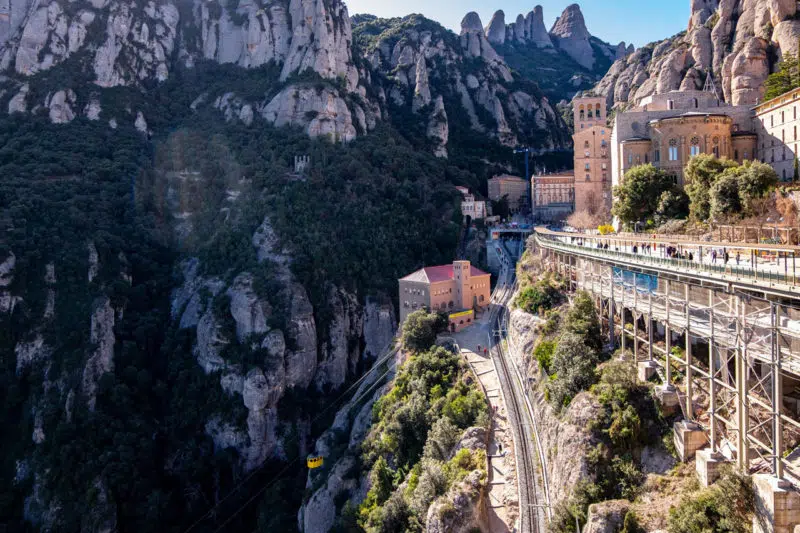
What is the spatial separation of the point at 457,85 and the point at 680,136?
266 ft

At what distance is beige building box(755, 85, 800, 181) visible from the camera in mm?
41094

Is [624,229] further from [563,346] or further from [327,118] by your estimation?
[327,118]

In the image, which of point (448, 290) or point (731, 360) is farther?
point (448, 290)

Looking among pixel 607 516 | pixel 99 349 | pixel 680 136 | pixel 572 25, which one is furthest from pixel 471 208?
pixel 572 25

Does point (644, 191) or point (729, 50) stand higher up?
point (729, 50)

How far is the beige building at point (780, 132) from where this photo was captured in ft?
135

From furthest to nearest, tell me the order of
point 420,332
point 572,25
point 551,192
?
point 572,25 → point 551,192 → point 420,332

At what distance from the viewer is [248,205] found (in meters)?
67.9

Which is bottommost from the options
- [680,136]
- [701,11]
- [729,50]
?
[680,136]

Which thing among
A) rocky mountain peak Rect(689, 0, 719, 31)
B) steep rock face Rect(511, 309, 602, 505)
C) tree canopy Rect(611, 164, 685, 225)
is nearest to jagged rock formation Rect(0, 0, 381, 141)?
tree canopy Rect(611, 164, 685, 225)

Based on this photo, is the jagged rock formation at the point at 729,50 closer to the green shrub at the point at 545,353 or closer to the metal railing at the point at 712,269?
the metal railing at the point at 712,269

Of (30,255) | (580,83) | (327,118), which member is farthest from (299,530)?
(580,83)

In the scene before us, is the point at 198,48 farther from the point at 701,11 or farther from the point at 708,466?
the point at 708,466

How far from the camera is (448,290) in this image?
51406 millimetres
